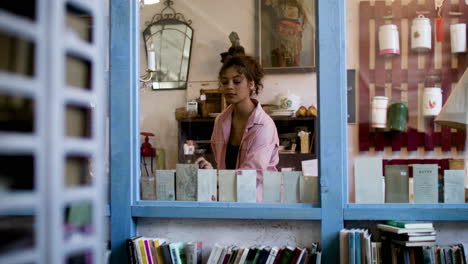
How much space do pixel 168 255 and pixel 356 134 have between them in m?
1.34

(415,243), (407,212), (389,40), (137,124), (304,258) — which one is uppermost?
(389,40)

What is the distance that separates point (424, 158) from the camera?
3.27 meters

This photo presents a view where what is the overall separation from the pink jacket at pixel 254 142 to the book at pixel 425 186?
76 centimetres

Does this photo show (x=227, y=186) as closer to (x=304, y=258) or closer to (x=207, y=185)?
(x=207, y=185)

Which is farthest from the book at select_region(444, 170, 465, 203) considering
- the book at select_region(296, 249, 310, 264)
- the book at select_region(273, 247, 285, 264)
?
the book at select_region(273, 247, 285, 264)

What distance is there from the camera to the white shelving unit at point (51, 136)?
34 cm

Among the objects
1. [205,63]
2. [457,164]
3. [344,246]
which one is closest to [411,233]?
[344,246]

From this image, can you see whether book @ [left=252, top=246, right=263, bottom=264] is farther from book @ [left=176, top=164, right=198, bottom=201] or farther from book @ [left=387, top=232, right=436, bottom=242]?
book @ [left=387, top=232, right=436, bottom=242]

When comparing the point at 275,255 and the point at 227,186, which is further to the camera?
the point at 227,186

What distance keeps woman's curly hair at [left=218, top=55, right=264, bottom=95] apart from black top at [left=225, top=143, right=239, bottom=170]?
413mm

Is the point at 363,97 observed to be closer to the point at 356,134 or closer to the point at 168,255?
the point at 356,134

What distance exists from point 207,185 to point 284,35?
155cm

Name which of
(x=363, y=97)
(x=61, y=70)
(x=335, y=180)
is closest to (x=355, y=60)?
(x=363, y=97)

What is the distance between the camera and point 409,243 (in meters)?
2.55
